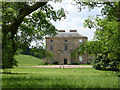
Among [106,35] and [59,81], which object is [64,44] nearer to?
[106,35]

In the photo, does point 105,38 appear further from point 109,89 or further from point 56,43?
point 56,43

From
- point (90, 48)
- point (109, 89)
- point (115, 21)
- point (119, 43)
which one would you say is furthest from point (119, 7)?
point (109, 89)

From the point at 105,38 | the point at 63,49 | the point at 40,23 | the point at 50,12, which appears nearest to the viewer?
the point at 50,12

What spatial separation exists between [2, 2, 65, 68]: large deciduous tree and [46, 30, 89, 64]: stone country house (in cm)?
4885

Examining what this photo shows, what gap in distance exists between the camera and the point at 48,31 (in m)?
16.0

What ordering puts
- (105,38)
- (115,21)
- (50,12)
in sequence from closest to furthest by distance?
1. (50,12)
2. (115,21)
3. (105,38)

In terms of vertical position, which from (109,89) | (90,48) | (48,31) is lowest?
(109,89)

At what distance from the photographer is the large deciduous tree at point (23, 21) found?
9836mm

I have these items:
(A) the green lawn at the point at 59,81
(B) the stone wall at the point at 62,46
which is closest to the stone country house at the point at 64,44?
(B) the stone wall at the point at 62,46

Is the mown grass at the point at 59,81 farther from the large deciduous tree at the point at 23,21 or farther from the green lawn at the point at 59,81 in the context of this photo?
the large deciduous tree at the point at 23,21

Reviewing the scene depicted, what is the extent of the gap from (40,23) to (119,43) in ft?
23.1

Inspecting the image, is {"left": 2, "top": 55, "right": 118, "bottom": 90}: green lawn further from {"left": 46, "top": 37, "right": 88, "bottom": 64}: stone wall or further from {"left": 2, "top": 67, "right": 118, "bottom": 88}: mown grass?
{"left": 46, "top": 37, "right": 88, "bottom": 64}: stone wall

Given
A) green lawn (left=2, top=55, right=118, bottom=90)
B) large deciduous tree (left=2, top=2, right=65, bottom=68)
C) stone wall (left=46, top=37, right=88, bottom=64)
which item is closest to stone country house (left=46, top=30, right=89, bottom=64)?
stone wall (left=46, top=37, right=88, bottom=64)

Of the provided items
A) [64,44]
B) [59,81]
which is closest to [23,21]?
[59,81]
